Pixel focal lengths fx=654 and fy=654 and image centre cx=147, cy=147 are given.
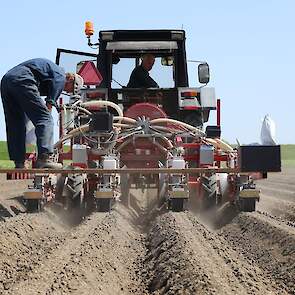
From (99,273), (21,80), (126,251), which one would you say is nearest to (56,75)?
(21,80)

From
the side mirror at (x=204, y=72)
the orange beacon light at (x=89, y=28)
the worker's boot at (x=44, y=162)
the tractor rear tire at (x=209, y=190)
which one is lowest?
the tractor rear tire at (x=209, y=190)

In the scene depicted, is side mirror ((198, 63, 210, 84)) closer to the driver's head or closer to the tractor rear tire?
the driver's head

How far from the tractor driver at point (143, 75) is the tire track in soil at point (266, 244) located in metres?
2.95

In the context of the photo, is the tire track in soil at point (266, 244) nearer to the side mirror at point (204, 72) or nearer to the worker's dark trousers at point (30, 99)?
the worker's dark trousers at point (30, 99)

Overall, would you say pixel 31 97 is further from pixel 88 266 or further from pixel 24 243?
pixel 88 266

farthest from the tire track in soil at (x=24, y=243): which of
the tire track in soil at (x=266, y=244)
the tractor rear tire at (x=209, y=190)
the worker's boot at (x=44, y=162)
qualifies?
the tractor rear tire at (x=209, y=190)

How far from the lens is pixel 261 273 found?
5.02 m

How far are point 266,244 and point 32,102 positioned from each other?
2798mm

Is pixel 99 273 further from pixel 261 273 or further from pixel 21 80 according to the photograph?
pixel 21 80

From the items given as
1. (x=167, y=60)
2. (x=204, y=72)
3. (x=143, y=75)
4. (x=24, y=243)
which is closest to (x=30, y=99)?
(x=24, y=243)

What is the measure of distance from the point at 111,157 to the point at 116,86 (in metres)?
2.40

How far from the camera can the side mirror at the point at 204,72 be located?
972cm

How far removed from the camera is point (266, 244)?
6.38 meters

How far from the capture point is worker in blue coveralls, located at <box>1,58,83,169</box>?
6859 millimetres
